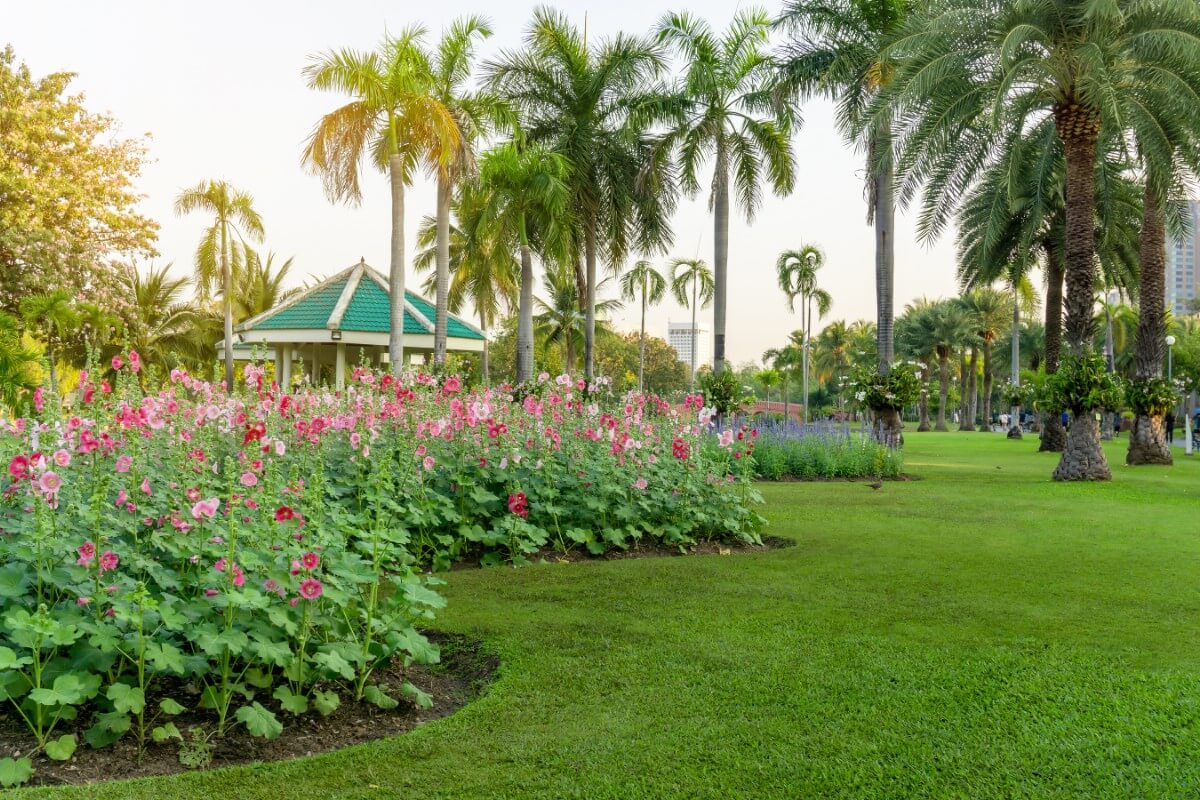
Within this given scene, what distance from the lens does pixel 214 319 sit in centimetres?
3812

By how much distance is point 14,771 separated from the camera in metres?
3.06

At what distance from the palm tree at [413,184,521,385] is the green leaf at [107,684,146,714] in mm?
14196

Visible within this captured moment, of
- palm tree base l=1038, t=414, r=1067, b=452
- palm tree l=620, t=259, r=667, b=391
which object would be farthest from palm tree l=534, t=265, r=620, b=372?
palm tree base l=1038, t=414, r=1067, b=452

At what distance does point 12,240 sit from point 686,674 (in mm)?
26183

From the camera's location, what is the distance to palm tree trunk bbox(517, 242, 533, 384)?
85.0ft

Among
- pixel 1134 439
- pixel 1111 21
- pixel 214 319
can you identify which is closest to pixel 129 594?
pixel 1111 21

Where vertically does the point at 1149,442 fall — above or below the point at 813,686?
above

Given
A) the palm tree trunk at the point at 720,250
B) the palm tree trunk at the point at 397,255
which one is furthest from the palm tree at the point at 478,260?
the palm tree trunk at the point at 720,250

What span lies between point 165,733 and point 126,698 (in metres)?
0.21

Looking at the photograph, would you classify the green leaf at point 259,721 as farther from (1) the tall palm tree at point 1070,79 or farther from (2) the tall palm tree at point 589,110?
(2) the tall palm tree at point 589,110

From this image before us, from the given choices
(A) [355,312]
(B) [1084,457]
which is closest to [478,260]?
(A) [355,312]

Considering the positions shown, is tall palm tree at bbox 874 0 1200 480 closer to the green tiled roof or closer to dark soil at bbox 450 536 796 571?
dark soil at bbox 450 536 796 571

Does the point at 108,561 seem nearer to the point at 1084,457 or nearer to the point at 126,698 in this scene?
the point at 126,698

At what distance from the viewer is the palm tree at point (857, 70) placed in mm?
21297
